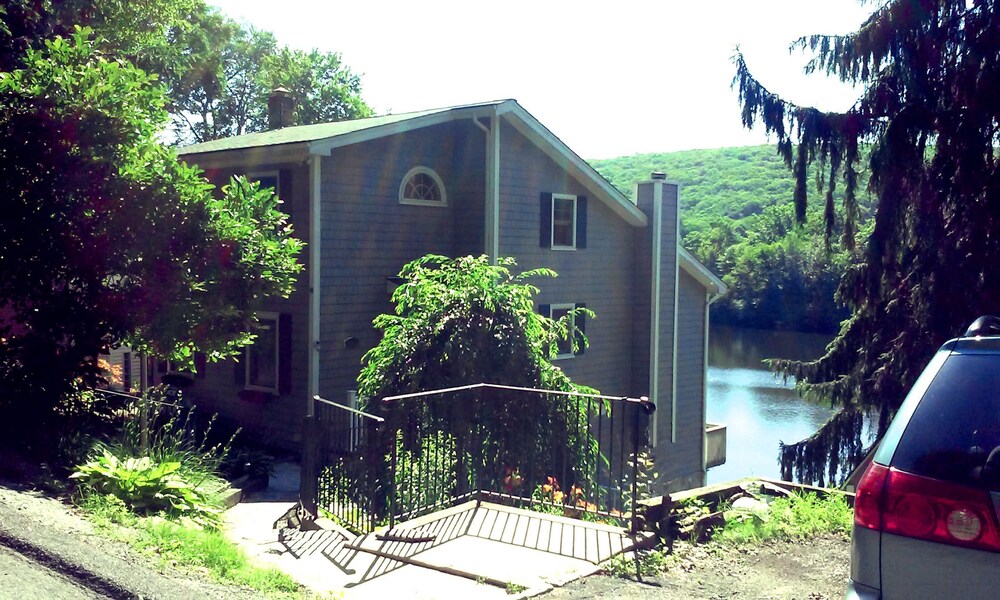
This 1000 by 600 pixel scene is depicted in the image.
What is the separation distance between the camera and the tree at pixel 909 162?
12352 millimetres

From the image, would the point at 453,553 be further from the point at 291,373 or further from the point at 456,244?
the point at 456,244

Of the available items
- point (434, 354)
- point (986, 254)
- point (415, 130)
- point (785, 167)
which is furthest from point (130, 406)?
point (986, 254)

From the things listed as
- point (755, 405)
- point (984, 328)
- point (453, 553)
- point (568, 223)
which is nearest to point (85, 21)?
point (568, 223)

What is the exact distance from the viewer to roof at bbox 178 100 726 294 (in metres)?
14.7

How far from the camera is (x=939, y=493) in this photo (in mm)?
2857

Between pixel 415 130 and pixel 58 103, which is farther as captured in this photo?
pixel 415 130

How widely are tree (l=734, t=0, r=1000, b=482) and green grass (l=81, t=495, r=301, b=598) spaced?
1068 centimetres

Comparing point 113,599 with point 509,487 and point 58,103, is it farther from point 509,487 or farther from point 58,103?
point 58,103

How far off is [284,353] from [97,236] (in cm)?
659

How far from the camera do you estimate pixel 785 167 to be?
1423 centimetres

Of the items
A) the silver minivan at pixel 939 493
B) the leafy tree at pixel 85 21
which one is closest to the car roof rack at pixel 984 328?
the silver minivan at pixel 939 493

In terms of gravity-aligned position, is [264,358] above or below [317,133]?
below

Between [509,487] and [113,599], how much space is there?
4011 millimetres

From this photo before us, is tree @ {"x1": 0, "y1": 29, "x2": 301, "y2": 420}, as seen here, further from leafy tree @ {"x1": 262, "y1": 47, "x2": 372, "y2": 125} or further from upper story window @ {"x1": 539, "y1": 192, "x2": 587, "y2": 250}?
leafy tree @ {"x1": 262, "y1": 47, "x2": 372, "y2": 125}
